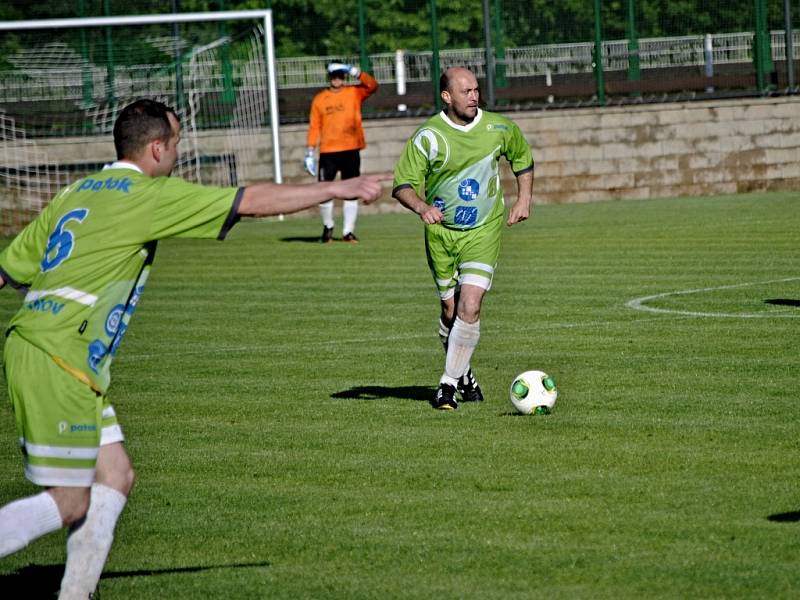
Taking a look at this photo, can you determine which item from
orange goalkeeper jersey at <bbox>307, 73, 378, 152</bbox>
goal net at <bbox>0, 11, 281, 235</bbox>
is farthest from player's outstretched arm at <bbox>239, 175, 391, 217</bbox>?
goal net at <bbox>0, 11, 281, 235</bbox>

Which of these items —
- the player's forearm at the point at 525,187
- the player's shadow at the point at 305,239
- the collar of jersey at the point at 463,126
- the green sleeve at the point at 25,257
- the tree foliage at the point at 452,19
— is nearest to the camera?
the green sleeve at the point at 25,257

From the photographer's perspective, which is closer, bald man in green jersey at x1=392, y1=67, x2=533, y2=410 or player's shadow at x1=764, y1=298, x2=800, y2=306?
bald man in green jersey at x1=392, y1=67, x2=533, y2=410

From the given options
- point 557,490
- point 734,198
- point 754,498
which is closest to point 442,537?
point 557,490

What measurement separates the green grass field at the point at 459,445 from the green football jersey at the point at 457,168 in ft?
4.02

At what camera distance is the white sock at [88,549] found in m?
5.32

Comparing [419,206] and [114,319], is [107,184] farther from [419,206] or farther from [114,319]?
[419,206]

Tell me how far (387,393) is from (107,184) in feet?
16.7

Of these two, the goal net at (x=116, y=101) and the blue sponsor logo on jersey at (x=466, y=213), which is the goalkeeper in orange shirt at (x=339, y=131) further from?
the blue sponsor logo on jersey at (x=466, y=213)

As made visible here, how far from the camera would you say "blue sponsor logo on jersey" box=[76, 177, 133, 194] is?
544cm

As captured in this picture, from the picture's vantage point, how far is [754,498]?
6.93 m

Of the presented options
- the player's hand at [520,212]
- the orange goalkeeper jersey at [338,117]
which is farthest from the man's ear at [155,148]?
the orange goalkeeper jersey at [338,117]

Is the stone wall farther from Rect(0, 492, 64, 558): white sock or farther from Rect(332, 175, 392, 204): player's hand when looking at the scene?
Rect(0, 492, 64, 558): white sock

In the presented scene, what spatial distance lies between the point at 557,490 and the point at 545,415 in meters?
2.04

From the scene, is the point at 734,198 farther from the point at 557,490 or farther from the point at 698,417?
the point at 557,490
